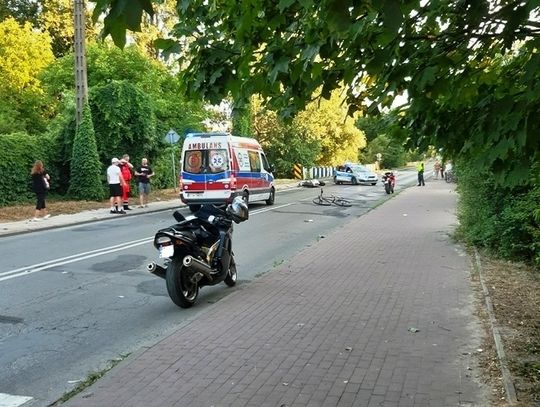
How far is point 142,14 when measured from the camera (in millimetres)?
1761

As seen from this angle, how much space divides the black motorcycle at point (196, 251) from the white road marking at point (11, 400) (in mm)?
2773

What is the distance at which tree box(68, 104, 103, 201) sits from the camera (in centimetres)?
2347

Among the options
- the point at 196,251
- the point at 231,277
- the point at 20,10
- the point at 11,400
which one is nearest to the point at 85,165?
the point at 231,277

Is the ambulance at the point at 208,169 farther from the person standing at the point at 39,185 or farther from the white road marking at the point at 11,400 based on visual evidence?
the white road marking at the point at 11,400

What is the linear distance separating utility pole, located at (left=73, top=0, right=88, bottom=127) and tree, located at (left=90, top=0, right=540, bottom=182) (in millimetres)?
19803

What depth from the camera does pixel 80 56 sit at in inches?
891

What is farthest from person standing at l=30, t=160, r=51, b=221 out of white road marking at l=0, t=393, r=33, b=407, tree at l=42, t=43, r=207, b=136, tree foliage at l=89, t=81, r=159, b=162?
white road marking at l=0, t=393, r=33, b=407

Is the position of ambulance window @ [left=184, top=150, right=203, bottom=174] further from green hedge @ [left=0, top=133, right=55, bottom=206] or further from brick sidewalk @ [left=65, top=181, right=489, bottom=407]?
brick sidewalk @ [left=65, top=181, right=489, bottom=407]

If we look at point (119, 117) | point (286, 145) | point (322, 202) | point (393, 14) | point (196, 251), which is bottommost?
point (322, 202)

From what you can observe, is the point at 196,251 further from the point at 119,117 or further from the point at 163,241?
the point at 119,117

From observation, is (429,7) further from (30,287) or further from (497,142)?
(30,287)

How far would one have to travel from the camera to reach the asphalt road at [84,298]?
5422 mm

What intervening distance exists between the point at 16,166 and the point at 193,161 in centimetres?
674

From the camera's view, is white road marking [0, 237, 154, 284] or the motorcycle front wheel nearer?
the motorcycle front wheel
